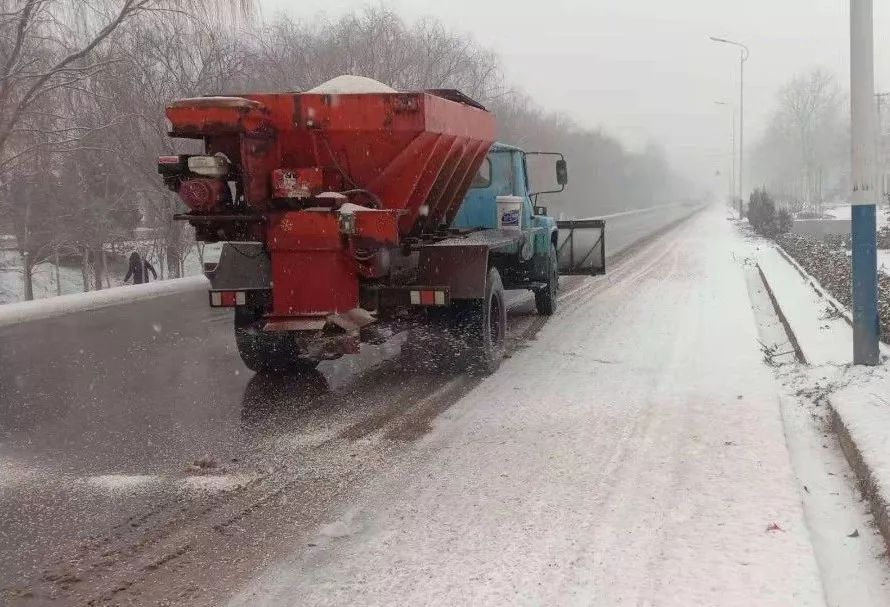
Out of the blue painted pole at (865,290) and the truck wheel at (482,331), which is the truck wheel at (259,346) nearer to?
the truck wheel at (482,331)

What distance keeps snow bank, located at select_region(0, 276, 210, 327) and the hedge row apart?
1213cm

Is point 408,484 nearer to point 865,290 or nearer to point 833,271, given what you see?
point 865,290

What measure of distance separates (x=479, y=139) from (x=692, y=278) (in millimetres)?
9290

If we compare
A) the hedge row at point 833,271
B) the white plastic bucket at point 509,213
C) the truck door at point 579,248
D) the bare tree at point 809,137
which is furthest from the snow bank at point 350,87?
the bare tree at point 809,137

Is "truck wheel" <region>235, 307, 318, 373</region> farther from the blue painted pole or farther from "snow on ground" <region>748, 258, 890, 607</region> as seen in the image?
the blue painted pole

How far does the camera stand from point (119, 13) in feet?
55.0

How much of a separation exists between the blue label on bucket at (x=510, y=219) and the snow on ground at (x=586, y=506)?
2209 millimetres

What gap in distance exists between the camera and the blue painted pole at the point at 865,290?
6.76 meters

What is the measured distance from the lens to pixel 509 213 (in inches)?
370

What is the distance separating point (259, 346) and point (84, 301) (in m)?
9.33

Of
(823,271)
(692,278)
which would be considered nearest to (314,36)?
(692,278)

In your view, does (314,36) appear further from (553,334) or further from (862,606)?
(862,606)

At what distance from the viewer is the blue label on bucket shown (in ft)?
30.7

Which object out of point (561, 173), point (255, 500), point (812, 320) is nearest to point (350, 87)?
point (255, 500)
